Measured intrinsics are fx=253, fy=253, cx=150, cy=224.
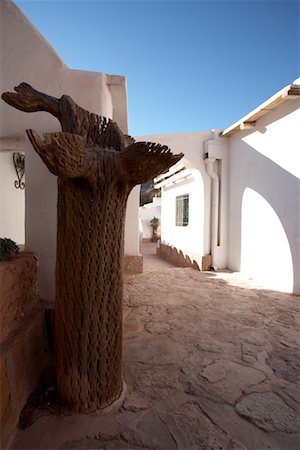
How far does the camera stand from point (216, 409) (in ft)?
6.42

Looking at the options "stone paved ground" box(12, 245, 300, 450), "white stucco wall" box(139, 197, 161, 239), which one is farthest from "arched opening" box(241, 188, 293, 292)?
"white stucco wall" box(139, 197, 161, 239)

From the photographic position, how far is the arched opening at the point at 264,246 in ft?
17.2

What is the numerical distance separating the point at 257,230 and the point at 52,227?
493 centimetres

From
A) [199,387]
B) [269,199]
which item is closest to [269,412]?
[199,387]

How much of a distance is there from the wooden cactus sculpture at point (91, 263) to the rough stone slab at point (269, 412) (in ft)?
3.41

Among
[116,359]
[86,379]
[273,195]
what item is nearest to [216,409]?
[116,359]

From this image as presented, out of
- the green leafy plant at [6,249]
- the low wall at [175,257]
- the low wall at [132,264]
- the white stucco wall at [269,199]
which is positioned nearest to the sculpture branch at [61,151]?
the green leafy plant at [6,249]

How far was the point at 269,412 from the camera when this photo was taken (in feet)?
6.31

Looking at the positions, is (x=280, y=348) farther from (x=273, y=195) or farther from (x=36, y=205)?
(x=273, y=195)

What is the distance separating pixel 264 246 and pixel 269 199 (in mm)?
1083

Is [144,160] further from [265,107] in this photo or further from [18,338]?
[265,107]

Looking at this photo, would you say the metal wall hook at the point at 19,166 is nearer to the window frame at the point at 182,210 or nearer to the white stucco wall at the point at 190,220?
the white stucco wall at the point at 190,220

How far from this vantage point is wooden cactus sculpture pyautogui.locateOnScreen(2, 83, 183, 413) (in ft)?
5.99

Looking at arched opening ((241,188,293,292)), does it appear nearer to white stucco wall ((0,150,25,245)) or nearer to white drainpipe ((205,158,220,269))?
white drainpipe ((205,158,220,269))
